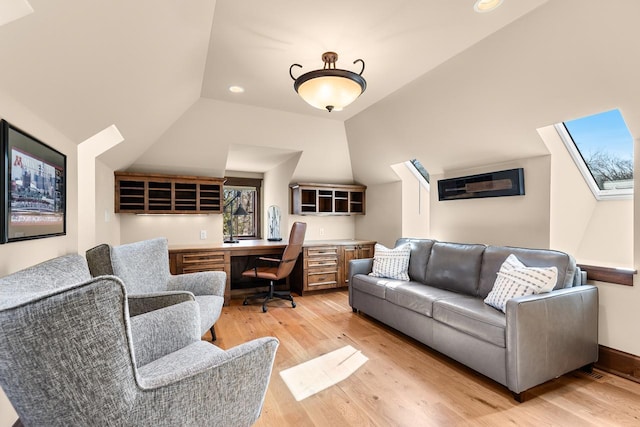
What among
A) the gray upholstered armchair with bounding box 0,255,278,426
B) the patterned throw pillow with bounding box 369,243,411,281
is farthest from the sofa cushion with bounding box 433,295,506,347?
the gray upholstered armchair with bounding box 0,255,278,426

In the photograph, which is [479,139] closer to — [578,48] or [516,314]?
[578,48]

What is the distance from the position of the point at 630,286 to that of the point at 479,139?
5.45 ft

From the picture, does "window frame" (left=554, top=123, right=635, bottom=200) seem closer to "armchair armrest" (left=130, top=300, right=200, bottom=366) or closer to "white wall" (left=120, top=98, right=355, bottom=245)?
"white wall" (left=120, top=98, right=355, bottom=245)

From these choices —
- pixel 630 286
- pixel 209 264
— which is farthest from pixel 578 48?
pixel 209 264

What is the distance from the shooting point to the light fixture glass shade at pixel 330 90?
2.01m

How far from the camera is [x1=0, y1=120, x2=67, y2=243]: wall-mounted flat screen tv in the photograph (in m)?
1.38

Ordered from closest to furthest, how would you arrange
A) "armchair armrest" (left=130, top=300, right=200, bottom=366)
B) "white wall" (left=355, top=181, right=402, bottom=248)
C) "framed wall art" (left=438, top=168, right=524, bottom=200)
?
"armchair armrest" (left=130, top=300, right=200, bottom=366) → "framed wall art" (left=438, top=168, right=524, bottom=200) → "white wall" (left=355, top=181, right=402, bottom=248)

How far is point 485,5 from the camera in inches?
72.8

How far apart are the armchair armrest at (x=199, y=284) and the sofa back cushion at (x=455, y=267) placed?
2.16m

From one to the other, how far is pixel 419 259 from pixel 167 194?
130 inches

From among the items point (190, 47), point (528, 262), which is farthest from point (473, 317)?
point (190, 47)

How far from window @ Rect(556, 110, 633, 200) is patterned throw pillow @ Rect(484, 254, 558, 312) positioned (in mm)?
1042

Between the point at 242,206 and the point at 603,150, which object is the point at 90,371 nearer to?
the point at 603,150

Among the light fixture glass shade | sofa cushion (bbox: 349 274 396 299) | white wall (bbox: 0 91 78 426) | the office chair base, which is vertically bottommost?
the office chair base
